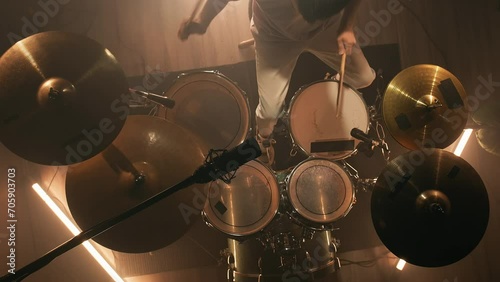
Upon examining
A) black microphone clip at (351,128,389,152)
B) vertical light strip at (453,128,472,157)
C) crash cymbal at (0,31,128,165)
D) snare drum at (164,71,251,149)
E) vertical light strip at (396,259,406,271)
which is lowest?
vertical light strip at (396,259,406,271)

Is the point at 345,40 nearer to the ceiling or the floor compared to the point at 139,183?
nearer to the ceiling

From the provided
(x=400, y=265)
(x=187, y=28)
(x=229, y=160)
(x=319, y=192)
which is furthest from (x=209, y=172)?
(x=400, y=265)

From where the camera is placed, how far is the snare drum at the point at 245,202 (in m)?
2.18

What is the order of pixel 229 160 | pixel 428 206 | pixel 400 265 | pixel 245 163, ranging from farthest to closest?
pixel 400 265 < pixel 428 206 < pixel 245 163 < pixel 229 160

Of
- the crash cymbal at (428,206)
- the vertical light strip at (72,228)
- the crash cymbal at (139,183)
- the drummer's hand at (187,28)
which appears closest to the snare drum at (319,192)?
the crash cymbal at (428,206)

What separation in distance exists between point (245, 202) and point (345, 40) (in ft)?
3.47

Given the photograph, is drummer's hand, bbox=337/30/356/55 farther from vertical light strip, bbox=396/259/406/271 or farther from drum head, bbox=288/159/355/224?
vertical light strip, bbox=396/259/406/271

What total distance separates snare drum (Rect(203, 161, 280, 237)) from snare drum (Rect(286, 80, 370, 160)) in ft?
1.02

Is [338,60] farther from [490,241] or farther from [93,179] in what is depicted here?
[490,241]

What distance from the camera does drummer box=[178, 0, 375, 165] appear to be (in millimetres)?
2115

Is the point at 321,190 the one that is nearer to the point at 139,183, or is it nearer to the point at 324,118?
the point at 324,118

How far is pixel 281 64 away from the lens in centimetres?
246

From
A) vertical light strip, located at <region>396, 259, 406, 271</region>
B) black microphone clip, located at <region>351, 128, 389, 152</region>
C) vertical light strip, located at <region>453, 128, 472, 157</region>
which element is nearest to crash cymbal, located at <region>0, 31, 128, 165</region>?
black microphone clip, located at <region>351, 128, 389, 152</region>

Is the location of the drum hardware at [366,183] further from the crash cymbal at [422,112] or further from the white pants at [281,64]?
the white pants at [281,64]
